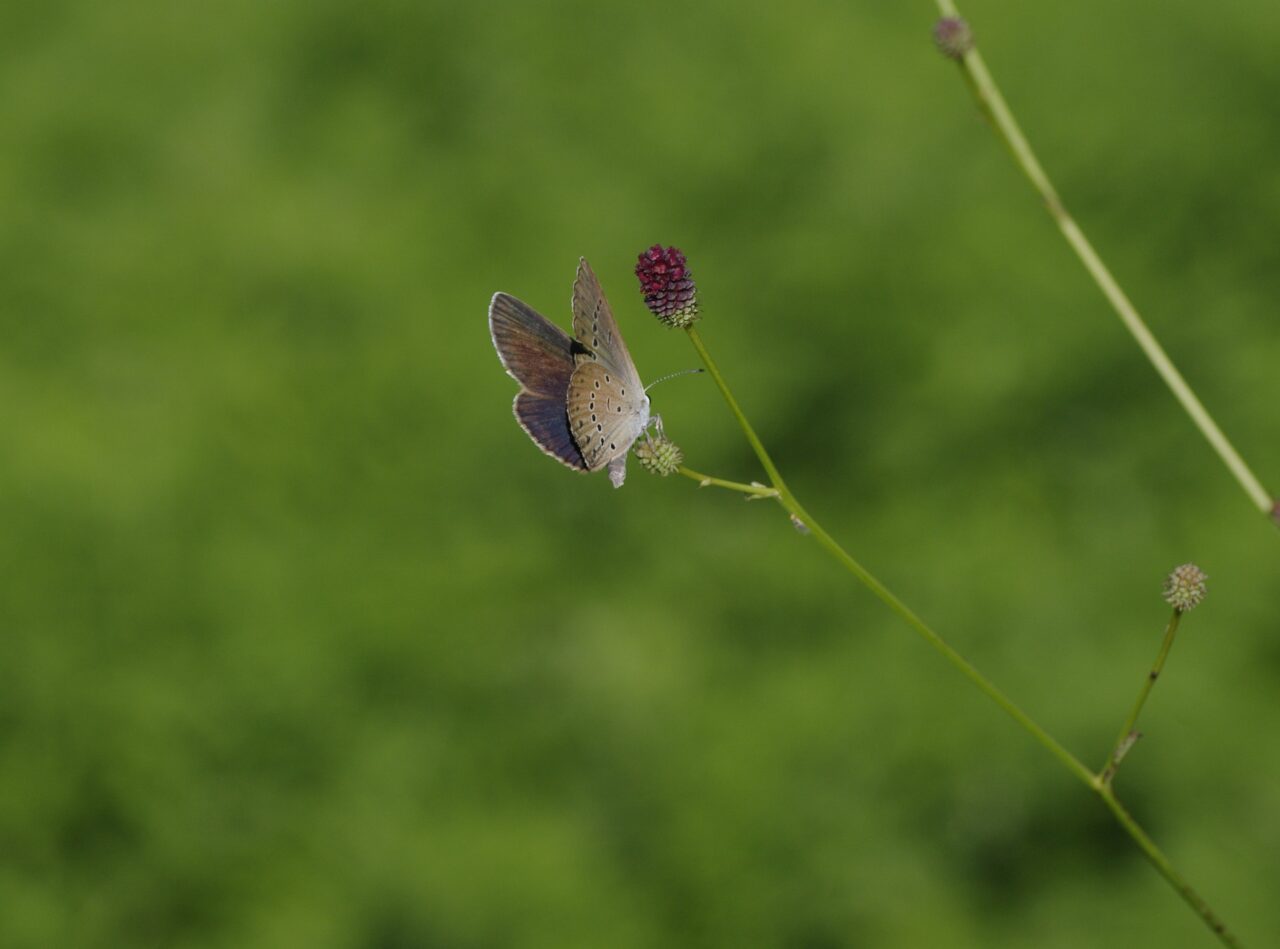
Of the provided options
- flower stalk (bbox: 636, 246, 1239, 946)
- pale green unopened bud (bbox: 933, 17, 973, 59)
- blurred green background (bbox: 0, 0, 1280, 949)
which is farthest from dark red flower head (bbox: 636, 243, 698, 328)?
blurred green background (bbox: 0, 0, 1280, 949)

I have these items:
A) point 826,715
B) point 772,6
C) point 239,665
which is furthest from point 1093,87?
point 239,665

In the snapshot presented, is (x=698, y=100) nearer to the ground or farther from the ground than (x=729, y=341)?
farther from the ground

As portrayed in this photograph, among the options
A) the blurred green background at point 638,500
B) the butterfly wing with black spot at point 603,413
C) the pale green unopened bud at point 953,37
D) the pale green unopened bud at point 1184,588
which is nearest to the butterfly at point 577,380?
the butterfly wing with black spot at point 603,413

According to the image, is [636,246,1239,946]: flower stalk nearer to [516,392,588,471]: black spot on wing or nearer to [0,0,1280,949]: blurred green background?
[516,392,588,471]: black spot on wing

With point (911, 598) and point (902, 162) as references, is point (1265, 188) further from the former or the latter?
point (911, 598)

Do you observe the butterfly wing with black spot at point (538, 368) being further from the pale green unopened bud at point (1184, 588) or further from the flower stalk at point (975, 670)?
the pale green unopened bud at point (1184, 588)

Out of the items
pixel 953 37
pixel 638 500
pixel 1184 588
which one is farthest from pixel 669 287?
Answer: pixel 638 500

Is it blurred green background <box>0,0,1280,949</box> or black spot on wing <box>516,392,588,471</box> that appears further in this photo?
blurred green background <box>0,0,1280,949</box>
